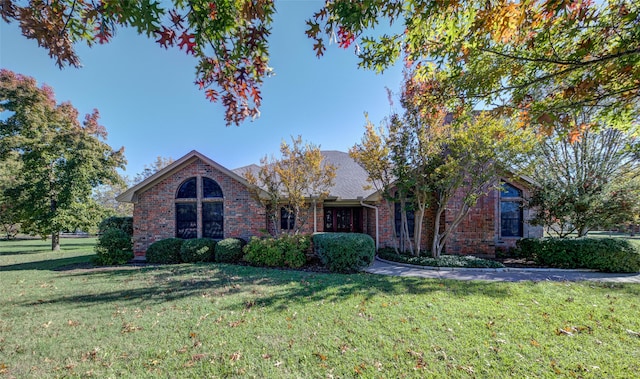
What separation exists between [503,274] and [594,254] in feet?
10.1

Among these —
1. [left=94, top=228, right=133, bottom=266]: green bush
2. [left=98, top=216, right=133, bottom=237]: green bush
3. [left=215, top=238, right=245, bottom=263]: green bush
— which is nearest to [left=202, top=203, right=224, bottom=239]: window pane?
[left=215, top=238, right=245, bottom=263]: green bush

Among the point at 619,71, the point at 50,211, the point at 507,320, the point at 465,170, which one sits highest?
the point at 619,71

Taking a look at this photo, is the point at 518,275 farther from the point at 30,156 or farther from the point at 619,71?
the point at 30,156

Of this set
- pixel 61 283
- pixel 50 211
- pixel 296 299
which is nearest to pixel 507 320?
pixel 296 299

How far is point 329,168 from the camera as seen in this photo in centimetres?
971

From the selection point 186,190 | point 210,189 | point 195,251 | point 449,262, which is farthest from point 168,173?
point 449,262

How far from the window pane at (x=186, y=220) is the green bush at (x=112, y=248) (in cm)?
199

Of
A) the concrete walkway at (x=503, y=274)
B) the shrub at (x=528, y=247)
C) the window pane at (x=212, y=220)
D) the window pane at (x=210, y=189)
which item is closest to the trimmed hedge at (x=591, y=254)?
the shrub at (x=528, y=247)

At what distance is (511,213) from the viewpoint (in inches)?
437

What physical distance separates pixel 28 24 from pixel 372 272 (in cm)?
841

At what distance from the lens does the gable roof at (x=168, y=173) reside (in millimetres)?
10945

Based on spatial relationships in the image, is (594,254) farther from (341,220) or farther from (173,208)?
(173,208)

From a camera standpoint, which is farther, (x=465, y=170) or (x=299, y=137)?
(x=299, y=137)

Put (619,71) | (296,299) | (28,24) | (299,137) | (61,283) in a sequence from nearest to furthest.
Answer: (28,24)
(619,71)
(296,299)
(61,283)
(299,137)
